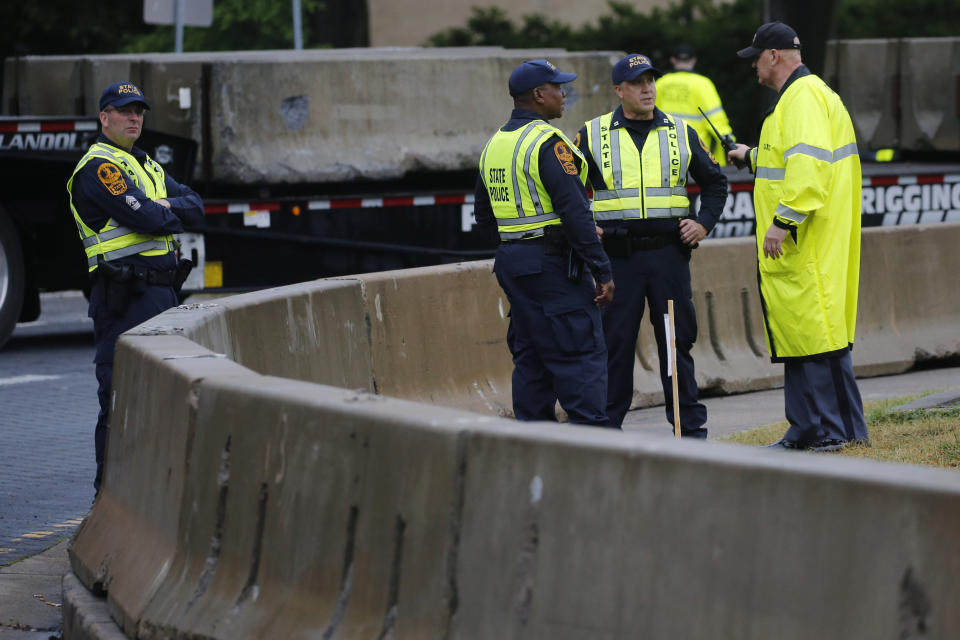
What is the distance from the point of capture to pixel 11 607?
5543mm

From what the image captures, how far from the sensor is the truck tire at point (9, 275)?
12.6 metres

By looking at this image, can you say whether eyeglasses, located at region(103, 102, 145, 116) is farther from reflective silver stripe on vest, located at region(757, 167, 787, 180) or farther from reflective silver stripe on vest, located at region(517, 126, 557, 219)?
reflective silver stripe on vest, located at region(757, 167, 787, 180)

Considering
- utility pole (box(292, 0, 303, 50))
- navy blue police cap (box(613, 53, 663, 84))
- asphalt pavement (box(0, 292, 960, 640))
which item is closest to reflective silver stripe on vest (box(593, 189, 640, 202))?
navy blue police cap (box(613, 53, 663, 84))

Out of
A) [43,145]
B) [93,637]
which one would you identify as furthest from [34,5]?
[93,637]

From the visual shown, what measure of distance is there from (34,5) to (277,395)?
24.2 meters

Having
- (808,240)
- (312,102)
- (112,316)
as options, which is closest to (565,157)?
(808,240)

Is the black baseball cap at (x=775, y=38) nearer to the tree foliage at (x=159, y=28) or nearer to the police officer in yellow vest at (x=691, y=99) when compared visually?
the police officer in yellow vest at (x=691, y=99)

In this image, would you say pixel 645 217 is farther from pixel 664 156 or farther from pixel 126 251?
pixel 126 251

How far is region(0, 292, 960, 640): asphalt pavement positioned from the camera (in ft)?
17.8

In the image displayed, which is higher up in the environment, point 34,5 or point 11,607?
point 34,5

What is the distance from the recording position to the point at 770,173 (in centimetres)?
746

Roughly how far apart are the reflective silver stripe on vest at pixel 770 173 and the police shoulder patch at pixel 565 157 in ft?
3.85

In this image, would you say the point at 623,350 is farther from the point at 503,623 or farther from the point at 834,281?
the point at 503,623

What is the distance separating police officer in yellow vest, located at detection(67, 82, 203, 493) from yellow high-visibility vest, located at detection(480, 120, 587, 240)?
1543 millimetres
